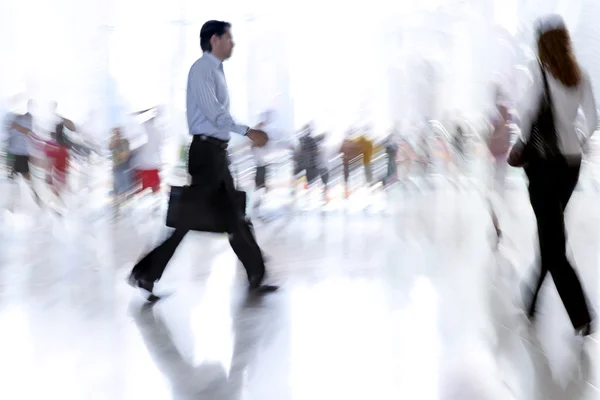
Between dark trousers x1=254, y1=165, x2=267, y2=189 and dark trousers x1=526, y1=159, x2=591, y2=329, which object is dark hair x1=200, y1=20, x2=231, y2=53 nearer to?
dark trousers x1=526, y1=159, x2=591, y2=329

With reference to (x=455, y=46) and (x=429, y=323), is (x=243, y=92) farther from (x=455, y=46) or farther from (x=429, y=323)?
(x=429, y=323)

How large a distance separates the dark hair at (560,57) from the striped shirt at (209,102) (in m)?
1.25

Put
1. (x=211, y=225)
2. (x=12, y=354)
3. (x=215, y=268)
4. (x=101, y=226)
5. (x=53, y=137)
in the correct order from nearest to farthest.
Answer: (x=12, y=354) → (x=211, y=225) → (x=215, y=268) → (x=101, y=226) → (x=53, y=137)

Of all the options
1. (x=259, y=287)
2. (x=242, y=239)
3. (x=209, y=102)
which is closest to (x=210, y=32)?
(x=209, y=102)

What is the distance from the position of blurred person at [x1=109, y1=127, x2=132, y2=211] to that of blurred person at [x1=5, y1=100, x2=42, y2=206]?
0.88 m

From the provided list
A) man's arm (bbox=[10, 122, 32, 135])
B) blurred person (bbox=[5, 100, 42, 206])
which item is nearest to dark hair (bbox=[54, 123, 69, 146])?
blurred person (bbox=[5, 100, 42, 206])

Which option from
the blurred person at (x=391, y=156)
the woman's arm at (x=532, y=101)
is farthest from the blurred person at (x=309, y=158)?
the woman's arm at (x=532, y=101)

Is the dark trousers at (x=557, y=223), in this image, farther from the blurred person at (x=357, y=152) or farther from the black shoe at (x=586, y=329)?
the blurred person at (x=357, y=152)

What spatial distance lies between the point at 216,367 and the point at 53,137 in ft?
18.7

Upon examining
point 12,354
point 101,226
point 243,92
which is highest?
point 12,354

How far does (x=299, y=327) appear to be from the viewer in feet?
9.47

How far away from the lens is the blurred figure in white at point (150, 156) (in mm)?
7172

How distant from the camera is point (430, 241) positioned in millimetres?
5414

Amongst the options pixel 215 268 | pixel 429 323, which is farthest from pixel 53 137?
pixel 429 323
